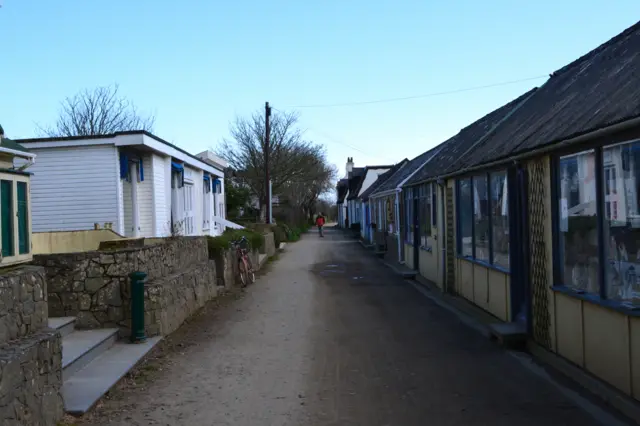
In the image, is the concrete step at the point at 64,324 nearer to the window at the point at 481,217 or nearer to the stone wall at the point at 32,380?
the stone wall at the point at 32,380

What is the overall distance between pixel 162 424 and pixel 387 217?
2142 centimetres

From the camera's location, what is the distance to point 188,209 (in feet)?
77.2

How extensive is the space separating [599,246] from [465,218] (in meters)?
6.02

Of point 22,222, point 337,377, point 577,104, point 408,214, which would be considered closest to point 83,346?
point 337,377

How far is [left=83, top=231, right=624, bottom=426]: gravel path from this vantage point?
579 cm

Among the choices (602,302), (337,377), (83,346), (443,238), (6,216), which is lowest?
(337,377)

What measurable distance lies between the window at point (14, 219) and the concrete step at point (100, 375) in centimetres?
380

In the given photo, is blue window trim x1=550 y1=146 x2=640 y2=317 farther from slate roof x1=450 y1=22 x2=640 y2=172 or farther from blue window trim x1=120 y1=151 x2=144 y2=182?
blue window trim x1=120 y1=151 x2=144 y2=182

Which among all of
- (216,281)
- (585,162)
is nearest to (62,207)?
(216,281)

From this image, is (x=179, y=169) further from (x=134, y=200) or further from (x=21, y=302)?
(x=21, y=302)

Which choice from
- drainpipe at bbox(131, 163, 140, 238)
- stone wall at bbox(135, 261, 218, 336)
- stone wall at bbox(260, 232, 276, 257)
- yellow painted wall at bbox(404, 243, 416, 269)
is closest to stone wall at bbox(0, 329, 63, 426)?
stone wall at bbox(135, 261, 218, 336)

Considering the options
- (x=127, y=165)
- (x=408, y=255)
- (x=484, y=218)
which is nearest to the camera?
(x=484, y=218)

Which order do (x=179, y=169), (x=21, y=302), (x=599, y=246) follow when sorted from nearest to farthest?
(x=21, y=302) < (x=599, y=246) < (x=179, y=169)

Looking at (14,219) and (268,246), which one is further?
(268,246)
